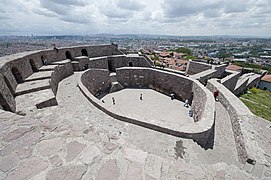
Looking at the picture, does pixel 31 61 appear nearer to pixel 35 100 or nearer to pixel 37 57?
pixel 37 57

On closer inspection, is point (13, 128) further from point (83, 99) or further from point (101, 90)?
point (101, 90)

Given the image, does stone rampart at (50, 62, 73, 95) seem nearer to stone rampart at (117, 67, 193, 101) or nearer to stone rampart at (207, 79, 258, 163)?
stone rampart at (117, 67, 193, 101)

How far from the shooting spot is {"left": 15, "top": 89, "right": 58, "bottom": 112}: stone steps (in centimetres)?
587

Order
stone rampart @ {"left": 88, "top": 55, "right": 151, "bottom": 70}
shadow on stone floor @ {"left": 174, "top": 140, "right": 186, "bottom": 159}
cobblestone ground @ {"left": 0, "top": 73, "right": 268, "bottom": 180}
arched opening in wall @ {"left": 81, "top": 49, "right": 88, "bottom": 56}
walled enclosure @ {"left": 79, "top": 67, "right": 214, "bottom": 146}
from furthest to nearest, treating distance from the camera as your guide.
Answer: arched opening in wall @ {"left": 81, "top": 49, "right": 88, "bottom": 56}
stone rampart @ {"left": 88, "top": 55, "right": 151, "bottom": 70}
walled enclosure @ {"left": 79, "top": 67, "right": 214, "bottom": 146}
shadow on stone floor @ {"left": 174, "top": 140, "right": 186, "bottom": 159}
cobblestone ground @ {"left": 0, "top": 73, "right": 268, "bottom": 180}

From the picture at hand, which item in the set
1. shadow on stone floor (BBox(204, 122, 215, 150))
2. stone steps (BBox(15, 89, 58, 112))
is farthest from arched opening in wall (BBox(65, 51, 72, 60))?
shadow on stone floor (BBox(204, 122, 215, 150))

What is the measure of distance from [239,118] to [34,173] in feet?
23.6

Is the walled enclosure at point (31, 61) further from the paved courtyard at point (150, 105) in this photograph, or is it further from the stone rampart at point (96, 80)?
the paved courtyard at point (150, 105)

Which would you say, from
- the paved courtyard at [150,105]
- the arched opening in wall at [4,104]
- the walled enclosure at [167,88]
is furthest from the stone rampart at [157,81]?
the arched opening in wall at [4,104]

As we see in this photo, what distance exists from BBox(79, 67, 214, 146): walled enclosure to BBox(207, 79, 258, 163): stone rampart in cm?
93

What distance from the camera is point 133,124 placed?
5910 millimetres

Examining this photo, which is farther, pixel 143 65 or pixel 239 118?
pixel 143 65

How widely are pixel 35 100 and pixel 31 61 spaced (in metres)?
6.36

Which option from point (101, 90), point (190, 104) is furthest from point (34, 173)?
point (101, 90)

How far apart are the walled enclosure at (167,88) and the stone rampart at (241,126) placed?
3.04 ft
